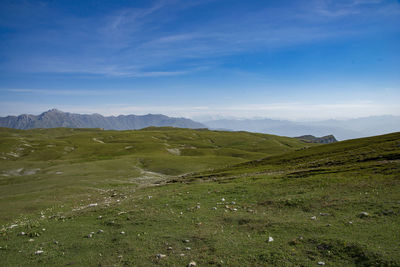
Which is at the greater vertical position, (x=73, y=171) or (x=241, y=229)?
(x=241, y=229)

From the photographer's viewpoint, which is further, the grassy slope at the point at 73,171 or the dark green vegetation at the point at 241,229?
the grassy slope at the point at 73,171

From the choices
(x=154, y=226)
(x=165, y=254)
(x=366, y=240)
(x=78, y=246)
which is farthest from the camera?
(x=154, y=226)

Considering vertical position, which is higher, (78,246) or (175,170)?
(78,246)

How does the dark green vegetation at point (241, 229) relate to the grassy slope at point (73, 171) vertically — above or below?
above

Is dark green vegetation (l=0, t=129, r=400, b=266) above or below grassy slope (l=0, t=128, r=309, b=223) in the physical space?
above

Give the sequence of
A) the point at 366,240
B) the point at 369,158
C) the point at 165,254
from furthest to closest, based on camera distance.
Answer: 1. the point at 369,158
2. the point at 165,254
3. the point at 366,240

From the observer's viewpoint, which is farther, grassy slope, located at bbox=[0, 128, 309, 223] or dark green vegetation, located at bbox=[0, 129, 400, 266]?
grassy slope, located at bbox=[0, 128, 309, 223]

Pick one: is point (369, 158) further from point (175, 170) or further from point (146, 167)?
point (146, 167)

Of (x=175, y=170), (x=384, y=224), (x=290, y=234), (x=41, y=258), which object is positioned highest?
(x=384, y=224)

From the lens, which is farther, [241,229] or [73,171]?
[73,171]

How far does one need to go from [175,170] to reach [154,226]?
61.7m

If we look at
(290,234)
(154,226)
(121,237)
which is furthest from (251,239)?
(121,237)

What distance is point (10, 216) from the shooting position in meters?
Answer: 30.0

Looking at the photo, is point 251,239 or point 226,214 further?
point 226,214
